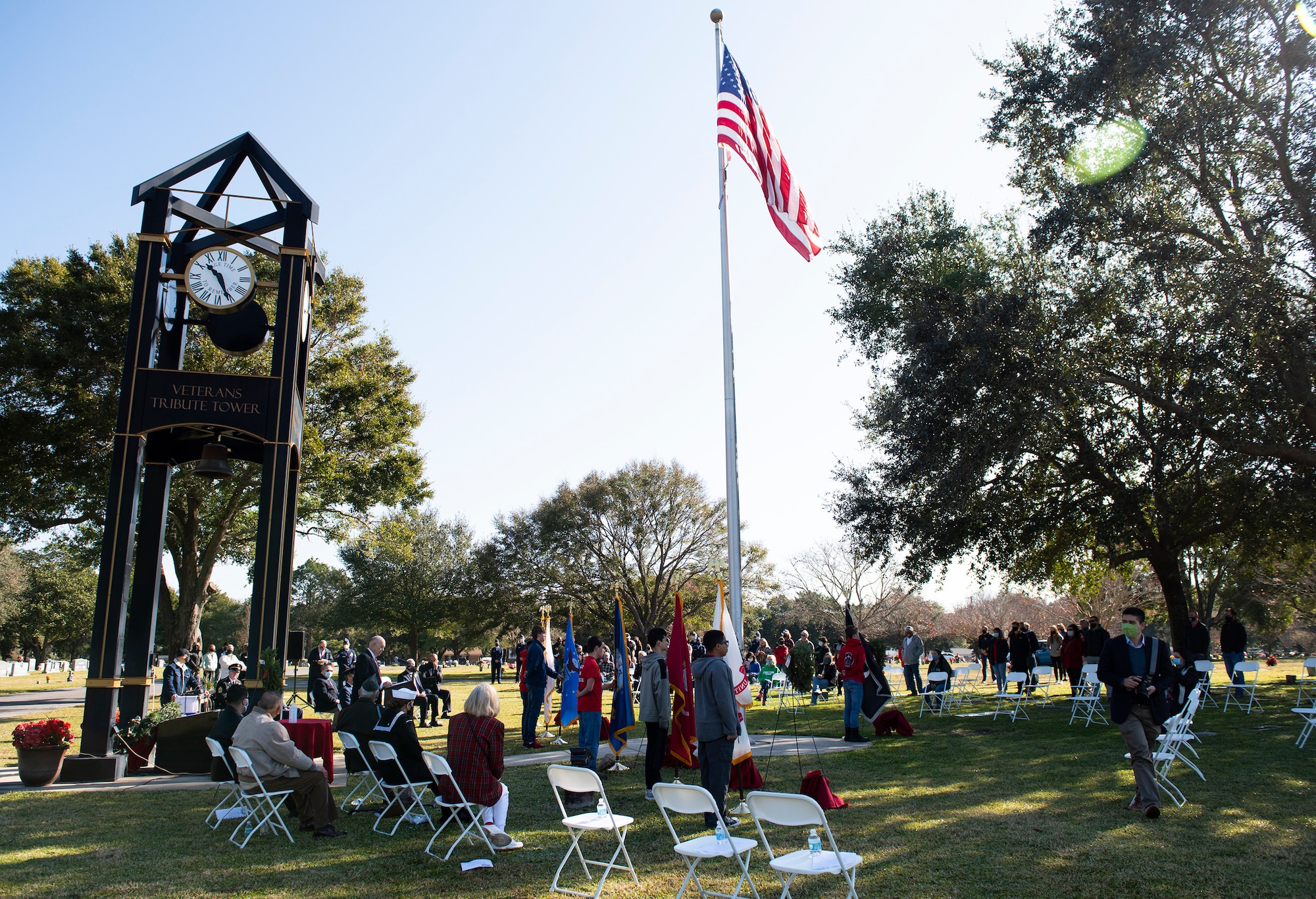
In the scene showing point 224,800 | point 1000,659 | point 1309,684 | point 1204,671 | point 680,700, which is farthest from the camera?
point 1309,684

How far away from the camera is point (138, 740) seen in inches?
428

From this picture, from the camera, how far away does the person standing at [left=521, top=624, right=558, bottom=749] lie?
44.0ft

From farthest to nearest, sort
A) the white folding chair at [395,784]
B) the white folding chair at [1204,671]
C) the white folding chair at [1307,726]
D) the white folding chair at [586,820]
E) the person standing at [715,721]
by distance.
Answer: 1. the white folding chair at [1204,671]
2. the white folding chair at [1307,726]
3. the white folding chair at [395,784]
4. the person standing at [715,721]
5. the white folding chair at [586,820]

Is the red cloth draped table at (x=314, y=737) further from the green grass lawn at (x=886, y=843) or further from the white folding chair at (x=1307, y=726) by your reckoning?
the white folding chair at (x=1307, y=726)

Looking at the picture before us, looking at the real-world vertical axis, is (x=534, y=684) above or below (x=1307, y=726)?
above

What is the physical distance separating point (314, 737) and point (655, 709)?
4039mm

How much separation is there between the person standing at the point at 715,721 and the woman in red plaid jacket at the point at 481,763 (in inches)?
64.6

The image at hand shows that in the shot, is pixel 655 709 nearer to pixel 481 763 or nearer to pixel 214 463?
pixel 481 763

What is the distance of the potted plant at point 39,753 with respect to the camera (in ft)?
32.1

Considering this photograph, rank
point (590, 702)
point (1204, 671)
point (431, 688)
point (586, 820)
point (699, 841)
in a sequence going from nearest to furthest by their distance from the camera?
point (699, 841), point (586, 820), point (590, 702), point (1204, 671), point (431, 688)

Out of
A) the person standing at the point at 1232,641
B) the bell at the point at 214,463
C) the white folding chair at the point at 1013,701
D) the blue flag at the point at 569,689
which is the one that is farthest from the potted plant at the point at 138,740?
the person standing at the point at 1232,641

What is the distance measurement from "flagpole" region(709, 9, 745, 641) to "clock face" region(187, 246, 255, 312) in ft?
21.6

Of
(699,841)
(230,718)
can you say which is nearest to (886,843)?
(699,841)

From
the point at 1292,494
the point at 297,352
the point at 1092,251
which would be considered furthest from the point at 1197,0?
the point at 297,352
